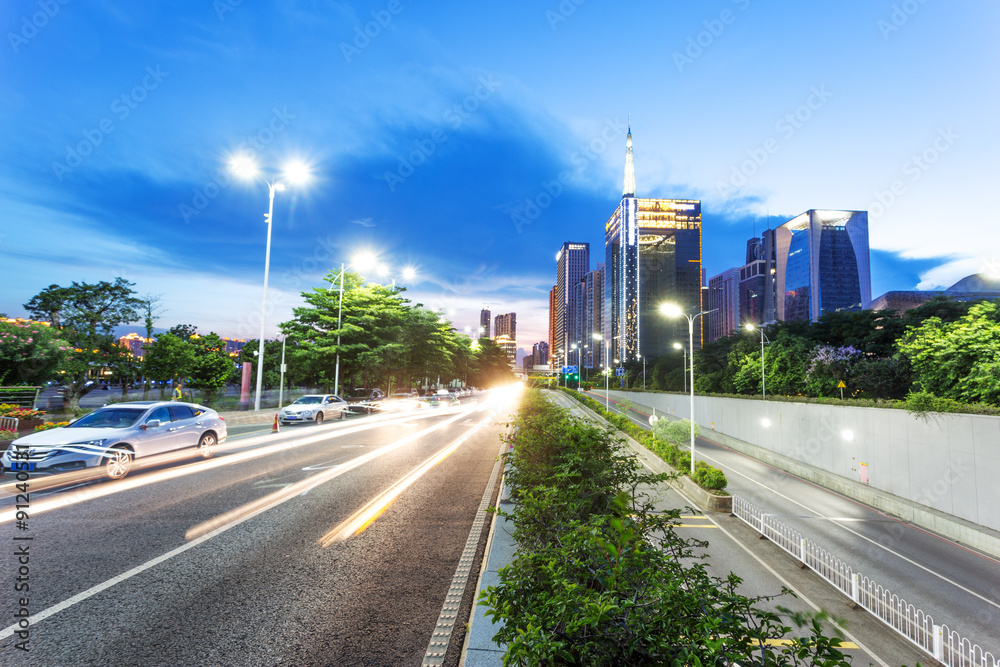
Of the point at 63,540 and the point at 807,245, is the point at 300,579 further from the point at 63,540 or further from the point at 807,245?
the point at 807,245

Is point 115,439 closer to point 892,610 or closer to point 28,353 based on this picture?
point 28,353

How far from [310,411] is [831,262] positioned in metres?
238

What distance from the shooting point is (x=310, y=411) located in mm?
25047

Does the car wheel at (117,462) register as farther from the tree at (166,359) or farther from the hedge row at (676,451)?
the tree at (166,359)

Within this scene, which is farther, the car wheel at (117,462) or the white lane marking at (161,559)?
the car wheel at (117,462)

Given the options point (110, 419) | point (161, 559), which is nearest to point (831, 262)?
point (110, 419)

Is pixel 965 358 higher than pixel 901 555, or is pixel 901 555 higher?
pixel 965 358

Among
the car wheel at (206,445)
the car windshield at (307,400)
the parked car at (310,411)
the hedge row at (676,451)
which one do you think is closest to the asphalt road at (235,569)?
the car wheel at (206,445)

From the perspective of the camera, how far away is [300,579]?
18.9 feet

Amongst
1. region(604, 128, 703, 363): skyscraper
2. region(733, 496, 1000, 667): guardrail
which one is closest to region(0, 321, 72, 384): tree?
region(733, 496, 1000, 667): guardrail

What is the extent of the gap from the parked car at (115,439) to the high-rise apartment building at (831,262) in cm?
22876

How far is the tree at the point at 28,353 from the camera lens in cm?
1891

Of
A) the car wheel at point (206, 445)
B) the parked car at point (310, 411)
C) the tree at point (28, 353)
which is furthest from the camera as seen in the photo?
the parked car at point (310, 411)

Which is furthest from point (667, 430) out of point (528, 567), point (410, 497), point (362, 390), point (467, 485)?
point (362, 390)
